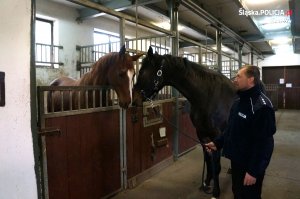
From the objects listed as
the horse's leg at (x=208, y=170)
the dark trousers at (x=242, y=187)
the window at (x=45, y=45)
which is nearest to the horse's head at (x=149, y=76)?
the horse's leg at (x=208, y=170)

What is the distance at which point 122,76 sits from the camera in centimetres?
207

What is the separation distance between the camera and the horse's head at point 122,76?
2066 millimetres

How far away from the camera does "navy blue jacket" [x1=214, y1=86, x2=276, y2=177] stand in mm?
1407

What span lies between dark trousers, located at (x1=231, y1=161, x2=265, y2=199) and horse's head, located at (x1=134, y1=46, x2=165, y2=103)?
1.02m

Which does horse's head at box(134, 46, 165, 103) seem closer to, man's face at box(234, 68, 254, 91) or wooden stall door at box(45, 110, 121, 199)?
wooden stall door at box(45, 110, 121, 199)

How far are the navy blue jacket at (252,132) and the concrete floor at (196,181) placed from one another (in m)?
1.04

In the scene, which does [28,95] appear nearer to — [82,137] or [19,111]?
[19,111]

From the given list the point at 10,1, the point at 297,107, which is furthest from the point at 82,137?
the point at 297,107

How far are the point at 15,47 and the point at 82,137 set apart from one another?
0.91 m

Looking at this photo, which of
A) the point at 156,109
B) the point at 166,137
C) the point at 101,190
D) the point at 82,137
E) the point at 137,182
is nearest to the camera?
the point at 82,137

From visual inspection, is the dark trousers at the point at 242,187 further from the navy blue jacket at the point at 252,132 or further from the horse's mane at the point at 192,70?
the horse's mane at the point at 192,70

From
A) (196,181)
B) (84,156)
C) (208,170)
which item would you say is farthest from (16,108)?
(196,181)

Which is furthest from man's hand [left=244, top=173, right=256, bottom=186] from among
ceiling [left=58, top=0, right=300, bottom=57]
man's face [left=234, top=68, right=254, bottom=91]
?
ceiling [left=58, top=0, right=300, bottom=57]

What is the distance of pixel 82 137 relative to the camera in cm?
201
